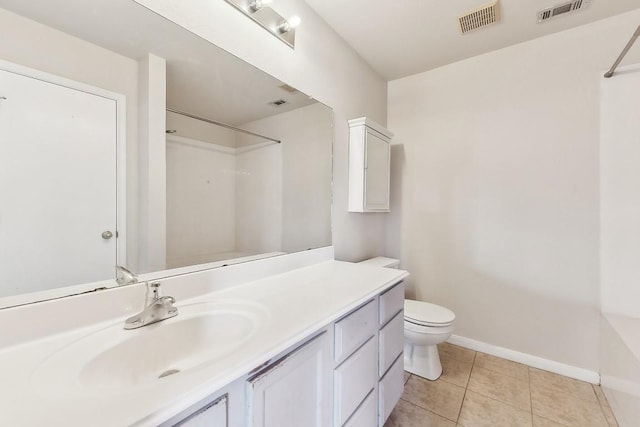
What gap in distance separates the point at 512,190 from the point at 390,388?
5.58 feet

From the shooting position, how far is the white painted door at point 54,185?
0.70 metres

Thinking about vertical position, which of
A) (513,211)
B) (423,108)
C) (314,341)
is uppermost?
(423,108)

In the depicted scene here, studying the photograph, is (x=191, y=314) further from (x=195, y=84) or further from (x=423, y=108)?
(x=423, y=108)

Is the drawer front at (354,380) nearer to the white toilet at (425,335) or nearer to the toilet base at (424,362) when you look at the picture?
the white toilet at (425,335)

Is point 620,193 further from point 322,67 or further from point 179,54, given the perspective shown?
point 179,54

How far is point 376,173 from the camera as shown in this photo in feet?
6.99

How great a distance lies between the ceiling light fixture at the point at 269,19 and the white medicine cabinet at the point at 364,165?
733 millimetres

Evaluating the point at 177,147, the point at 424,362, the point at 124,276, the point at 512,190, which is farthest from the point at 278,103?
the point at 424,362

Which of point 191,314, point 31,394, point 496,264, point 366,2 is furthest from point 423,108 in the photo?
point 31,394

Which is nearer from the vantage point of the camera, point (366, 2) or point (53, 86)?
point (53, 86)

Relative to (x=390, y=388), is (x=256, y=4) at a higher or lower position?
higher

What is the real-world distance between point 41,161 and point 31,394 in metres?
A: 0.60

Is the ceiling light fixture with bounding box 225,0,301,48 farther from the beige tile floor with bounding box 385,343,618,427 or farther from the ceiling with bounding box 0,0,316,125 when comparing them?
the beige tile floor with bounding box 385,343,618,427

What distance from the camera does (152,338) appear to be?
0.79 meters
